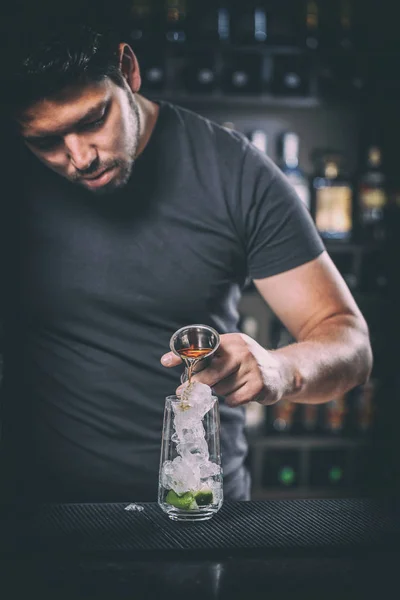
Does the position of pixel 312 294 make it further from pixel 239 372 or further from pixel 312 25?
pixel 312 25

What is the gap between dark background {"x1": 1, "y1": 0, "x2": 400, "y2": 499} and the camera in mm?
3529

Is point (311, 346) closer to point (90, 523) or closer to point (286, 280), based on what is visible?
point (286, 280)

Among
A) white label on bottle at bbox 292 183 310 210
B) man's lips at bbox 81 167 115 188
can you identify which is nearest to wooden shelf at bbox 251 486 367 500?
white label on bottle at bbox 292 183 310 210

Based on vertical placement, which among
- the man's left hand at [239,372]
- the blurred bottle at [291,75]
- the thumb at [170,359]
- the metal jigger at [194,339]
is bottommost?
the man's left hand at [239,372]

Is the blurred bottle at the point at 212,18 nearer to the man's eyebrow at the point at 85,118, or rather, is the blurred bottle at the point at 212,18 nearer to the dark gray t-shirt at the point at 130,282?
the dark gray t-shirt at the point at 130,282

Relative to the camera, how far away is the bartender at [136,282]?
1679 mm

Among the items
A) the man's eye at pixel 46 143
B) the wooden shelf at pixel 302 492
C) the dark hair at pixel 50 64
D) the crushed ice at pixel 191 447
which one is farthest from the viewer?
the wooden shelf at pixel 302 492

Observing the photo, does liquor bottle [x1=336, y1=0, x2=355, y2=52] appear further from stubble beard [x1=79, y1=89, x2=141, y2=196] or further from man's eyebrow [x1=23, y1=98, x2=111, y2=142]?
man's eyebrow [x1=23, y1=98, x2=111, y2=142]

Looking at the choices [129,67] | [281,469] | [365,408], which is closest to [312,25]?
[365,408]

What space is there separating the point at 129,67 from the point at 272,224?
1.50 ft

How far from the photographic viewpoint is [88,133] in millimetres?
1561

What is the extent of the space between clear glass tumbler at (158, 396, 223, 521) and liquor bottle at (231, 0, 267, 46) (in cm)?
259

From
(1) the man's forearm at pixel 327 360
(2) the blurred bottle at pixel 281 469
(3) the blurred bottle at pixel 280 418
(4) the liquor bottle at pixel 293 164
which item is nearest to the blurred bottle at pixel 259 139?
(4) the liquor bottle at pixel 293 164

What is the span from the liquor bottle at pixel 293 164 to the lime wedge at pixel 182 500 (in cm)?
243
